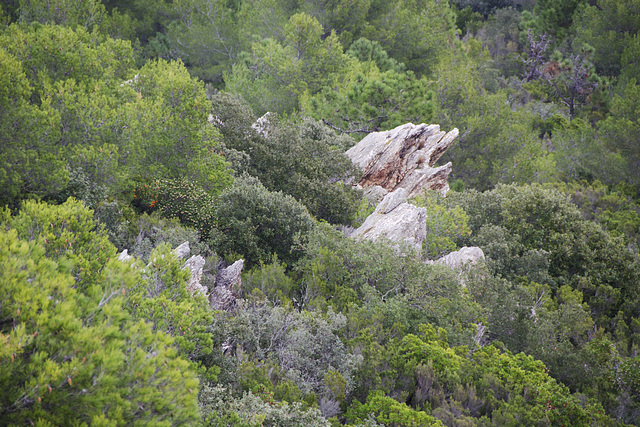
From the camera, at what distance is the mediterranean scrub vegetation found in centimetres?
561

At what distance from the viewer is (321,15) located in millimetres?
36469

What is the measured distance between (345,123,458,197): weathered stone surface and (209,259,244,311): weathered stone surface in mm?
11470

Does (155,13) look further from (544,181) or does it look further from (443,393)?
(443,393)

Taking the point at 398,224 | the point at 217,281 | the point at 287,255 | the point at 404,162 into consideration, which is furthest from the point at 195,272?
the point at 404,162

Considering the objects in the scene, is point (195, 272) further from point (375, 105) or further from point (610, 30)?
point (610, 30)

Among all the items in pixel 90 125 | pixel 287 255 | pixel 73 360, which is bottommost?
pixel 287 255

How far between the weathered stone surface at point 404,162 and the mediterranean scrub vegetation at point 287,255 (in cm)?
161

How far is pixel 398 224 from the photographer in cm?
1572

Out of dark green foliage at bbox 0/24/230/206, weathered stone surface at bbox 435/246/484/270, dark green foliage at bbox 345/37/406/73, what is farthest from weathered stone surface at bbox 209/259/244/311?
dark green foliage at bbox 345/37/406/73

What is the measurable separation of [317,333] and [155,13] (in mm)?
40814

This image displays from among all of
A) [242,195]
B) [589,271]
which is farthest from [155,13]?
[589,271]

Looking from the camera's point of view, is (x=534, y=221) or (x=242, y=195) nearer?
(x=242, y=195)

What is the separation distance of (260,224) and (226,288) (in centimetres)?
411

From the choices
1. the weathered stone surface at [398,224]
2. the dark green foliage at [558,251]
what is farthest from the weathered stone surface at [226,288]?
the dark green foliage at [558,251]
